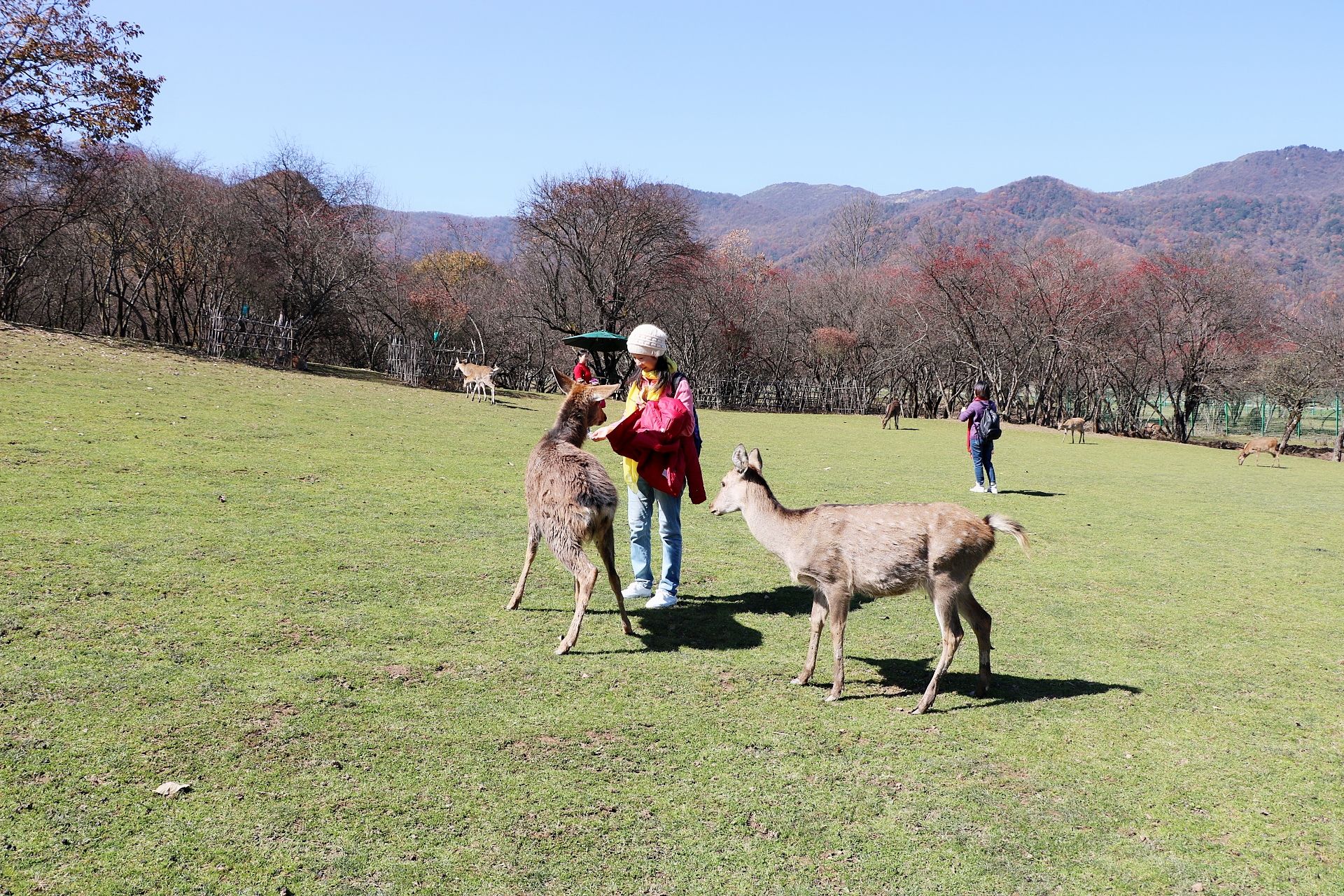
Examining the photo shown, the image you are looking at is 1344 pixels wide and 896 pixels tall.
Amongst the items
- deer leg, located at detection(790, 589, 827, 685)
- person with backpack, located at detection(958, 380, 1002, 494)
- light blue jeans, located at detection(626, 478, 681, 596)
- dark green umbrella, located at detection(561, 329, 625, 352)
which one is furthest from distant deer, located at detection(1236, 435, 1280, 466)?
deer leg, located at detection(790, 589, 827, 685)

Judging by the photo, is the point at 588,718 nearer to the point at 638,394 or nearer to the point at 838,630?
the point at 838,630

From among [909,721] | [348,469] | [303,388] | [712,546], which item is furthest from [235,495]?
[303,388]

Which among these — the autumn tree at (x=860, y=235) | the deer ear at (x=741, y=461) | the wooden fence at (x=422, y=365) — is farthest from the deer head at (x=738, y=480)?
the autumn tree at (x=860, y=235)

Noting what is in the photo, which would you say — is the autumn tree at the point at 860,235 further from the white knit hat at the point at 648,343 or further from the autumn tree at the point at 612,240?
the white knit hat at the point at 648,343

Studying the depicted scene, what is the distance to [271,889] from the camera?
351 cm

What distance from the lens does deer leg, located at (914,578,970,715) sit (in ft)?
18.7

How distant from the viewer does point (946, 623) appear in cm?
584

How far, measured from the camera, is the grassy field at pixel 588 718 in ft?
12.7

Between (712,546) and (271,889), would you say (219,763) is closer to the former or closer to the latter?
(271,889)

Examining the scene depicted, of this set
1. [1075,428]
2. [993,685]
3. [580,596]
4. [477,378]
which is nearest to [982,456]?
[993,685]

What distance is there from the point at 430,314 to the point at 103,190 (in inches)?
743

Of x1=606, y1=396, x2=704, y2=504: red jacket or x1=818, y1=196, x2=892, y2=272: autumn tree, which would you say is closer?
x1=606, y1=396, x2=704, y2=504: red jacket

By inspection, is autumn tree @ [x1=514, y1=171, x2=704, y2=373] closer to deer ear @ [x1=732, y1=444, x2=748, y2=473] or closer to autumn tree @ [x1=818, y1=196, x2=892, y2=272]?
deer ear @ [x1=732, y1=444, x2=748, y2=473]

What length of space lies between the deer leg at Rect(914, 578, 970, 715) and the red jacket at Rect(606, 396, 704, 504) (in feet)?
7.04
